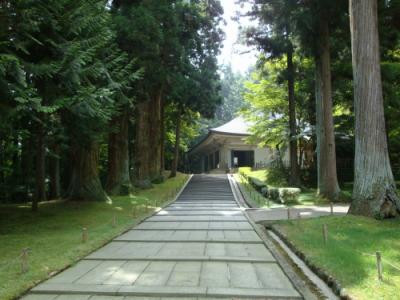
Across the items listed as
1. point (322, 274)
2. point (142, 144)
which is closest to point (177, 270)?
point (322, 274)

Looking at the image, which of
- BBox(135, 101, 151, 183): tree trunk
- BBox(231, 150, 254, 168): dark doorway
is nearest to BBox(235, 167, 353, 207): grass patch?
BBox(135, 101, 151, 183): tree trunk

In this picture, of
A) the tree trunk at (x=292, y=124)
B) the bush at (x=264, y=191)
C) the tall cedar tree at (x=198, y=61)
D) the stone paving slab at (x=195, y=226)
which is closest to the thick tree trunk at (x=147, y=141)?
the tall cedar tree at (x=198, y=61)

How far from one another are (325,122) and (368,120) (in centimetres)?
681

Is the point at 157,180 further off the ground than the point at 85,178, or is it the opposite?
the point at 85,178

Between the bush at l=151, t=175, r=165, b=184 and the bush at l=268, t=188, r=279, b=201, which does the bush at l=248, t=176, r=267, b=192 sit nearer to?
the bush at l=268, t=188, r=279, b=201

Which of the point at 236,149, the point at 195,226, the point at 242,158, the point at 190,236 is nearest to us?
the point at 190,236

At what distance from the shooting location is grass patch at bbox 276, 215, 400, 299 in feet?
15.6

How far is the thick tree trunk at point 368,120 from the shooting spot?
989 cm

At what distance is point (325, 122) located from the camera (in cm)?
1684

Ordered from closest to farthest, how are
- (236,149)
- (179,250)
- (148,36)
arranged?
(179,250) → (148,36) → (236,149)

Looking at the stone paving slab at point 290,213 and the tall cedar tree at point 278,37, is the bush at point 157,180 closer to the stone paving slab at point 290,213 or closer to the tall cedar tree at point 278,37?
the tall cedar tree at point 278,37

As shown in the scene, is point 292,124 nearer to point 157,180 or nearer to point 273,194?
point 273,194

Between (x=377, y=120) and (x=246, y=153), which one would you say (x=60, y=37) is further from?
(x=246, y=153)

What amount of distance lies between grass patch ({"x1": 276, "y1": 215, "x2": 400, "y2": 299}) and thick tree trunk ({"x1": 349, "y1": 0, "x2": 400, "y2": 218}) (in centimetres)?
75
